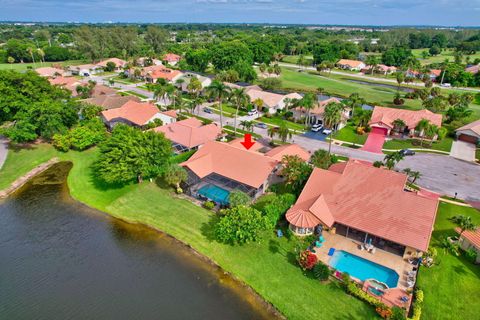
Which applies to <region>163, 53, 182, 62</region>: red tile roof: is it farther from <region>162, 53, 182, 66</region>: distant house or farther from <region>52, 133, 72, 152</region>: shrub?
<region>52, 133, 72, 152</region>: shrub

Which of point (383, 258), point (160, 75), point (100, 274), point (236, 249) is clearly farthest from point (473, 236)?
point (160, 75)

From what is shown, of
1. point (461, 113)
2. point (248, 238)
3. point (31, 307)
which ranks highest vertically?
point (461, 113)

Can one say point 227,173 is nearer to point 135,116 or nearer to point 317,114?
point 135,116

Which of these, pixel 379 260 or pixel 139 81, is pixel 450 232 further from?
pixel 139 81

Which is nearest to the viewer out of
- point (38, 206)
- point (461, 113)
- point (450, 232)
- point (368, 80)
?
point (450, 232)

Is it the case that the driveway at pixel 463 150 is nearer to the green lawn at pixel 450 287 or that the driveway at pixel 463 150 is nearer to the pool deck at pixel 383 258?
the green lawn at pixel 450 287

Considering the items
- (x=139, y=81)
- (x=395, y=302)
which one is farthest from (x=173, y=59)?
(x=395, y=302)

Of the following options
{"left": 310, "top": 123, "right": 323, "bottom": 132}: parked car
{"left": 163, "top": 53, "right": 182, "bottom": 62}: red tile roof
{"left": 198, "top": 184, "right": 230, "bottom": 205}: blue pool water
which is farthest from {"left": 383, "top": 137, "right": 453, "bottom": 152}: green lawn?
{"left": 163, "top": 53, "right": 182, "bottom": 62}: red tile roof
